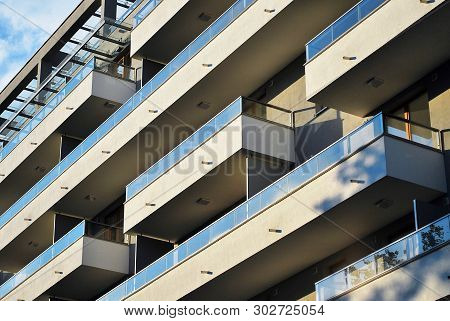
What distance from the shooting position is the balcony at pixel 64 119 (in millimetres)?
36219

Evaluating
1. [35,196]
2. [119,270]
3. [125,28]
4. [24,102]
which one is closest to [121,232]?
[119,270]

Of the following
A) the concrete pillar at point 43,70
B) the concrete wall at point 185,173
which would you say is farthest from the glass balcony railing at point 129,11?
the concrete wall at point 185,173

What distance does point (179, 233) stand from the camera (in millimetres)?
Answer: 31859

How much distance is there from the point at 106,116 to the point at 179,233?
745cm

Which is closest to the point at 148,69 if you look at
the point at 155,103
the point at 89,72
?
the point at 89,72

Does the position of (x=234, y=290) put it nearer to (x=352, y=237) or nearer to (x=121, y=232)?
(x=352, y=237)

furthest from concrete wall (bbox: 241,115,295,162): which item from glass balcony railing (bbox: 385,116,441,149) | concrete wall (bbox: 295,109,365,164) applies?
glass balcony railing (bbox: 385,116,441,149)

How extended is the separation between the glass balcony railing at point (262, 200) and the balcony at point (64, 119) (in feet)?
28.5

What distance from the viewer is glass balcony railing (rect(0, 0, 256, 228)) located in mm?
28869

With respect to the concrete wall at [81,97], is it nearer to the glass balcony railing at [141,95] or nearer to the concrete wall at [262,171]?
the glass balcony railing at [141,95]

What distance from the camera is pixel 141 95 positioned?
32.6 m

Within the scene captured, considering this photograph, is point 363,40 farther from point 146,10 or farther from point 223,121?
point 146,10

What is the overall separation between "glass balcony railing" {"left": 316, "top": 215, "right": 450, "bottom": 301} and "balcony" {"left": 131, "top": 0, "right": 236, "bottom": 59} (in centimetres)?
1337

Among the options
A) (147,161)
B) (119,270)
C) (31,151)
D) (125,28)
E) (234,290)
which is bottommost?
(234,290)
